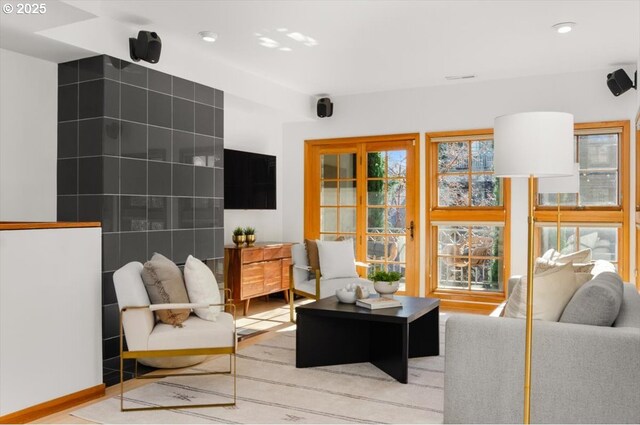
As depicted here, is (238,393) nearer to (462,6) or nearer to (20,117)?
(20,117)

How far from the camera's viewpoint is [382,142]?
684 cm

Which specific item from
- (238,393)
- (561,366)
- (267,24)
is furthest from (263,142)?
(561,366)

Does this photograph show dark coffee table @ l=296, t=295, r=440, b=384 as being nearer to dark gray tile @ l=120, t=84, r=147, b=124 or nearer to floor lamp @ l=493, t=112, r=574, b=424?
floor lamp @ l=493, t=112, r=574, b=424

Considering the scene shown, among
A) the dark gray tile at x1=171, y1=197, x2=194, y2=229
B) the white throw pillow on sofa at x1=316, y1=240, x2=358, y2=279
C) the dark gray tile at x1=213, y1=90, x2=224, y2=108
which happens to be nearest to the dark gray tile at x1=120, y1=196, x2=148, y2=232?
the dark gray tile at x1=171, y1=197, x2=194, y2=229

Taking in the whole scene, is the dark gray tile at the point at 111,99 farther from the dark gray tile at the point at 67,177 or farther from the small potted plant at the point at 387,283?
the small potted plant at the point at 387,283

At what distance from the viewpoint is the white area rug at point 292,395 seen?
3172mm

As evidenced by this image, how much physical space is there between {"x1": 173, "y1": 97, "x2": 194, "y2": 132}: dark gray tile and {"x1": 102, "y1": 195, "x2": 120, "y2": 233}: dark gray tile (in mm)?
937

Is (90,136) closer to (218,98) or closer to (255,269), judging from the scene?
(218,98)

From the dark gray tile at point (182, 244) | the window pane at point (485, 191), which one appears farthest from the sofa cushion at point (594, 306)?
the window pane at point (485, 191)

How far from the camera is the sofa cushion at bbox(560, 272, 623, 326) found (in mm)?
2580

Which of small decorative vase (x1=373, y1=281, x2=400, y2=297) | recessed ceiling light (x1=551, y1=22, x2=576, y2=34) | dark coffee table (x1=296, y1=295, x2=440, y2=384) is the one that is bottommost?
dark coffee table (x1=296, y1=295, x2=440, y2=384)

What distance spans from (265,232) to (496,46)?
12.2 feet

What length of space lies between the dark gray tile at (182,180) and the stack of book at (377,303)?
6.08ft

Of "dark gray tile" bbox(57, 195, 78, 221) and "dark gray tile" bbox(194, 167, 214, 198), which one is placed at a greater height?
"dark gray tile" bbox(194, 167, 214, 198)
